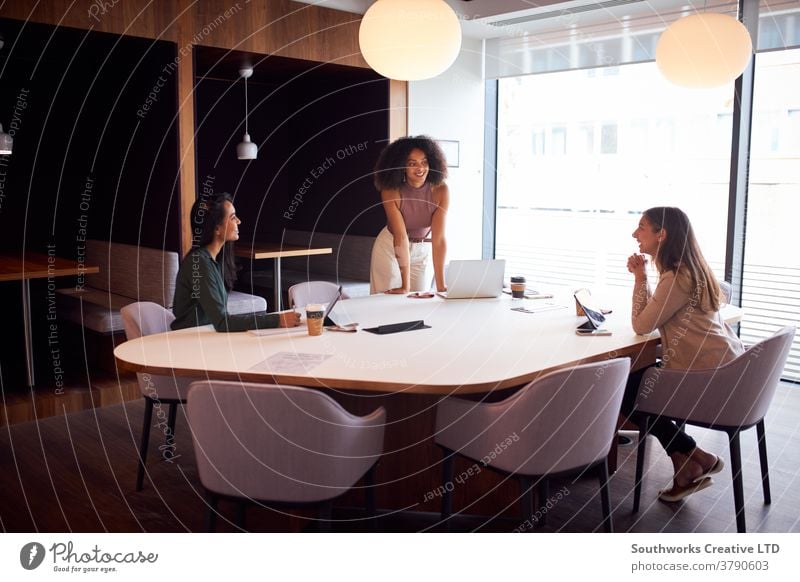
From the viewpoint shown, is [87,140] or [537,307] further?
[87,140]

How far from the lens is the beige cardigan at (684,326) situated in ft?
10.4

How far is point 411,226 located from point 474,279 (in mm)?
726

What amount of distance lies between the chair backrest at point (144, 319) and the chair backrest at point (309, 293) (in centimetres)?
70

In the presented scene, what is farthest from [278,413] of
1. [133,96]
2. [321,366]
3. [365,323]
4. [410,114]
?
[410,114]

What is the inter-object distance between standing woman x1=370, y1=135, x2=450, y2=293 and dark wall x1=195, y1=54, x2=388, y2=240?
1903 millimetres

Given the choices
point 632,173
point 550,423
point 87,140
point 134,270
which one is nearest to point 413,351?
point 550,423

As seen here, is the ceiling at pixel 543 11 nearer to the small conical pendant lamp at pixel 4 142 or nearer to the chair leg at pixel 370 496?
the small conical pendant lamp at pixel 4 142

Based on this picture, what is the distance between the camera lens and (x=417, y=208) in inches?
183

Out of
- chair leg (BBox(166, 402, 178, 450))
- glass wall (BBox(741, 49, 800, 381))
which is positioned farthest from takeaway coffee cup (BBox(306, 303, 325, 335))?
glass wall (BBox(741, 49, 800, 381))

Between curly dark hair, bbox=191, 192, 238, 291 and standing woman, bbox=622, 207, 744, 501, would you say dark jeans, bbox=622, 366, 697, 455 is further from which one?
curly dark hair, bbox=191, 192, 238, 291

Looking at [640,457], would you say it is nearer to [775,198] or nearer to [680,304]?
[680,304]

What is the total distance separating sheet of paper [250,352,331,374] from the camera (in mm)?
2652

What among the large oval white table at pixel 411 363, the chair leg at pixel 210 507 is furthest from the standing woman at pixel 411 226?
the chair leg at pixel 210 507

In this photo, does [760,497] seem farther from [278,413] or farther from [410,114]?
[410,114]
